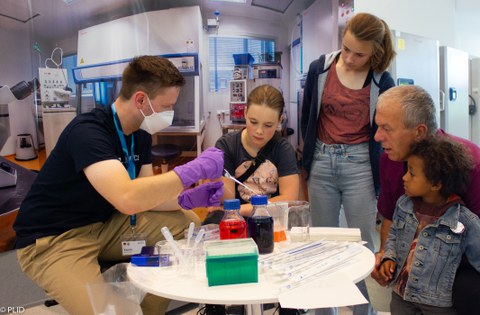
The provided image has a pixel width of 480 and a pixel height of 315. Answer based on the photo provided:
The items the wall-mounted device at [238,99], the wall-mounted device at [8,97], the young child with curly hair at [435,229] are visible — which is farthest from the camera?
the wall-mounted device at [238,99]

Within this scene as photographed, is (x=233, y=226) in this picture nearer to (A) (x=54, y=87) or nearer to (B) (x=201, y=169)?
(B) (x=201, y=169)

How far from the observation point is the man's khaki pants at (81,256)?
120 centimetres

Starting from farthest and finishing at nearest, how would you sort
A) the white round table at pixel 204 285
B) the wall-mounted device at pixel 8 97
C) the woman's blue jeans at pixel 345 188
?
the wall-mounted device at pixel 8 97, the woman's blue jeans at pixel 345 188, the white round table at pixel 204 285

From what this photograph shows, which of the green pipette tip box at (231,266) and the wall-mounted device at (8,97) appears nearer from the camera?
the green pipette tip box at (231,266)

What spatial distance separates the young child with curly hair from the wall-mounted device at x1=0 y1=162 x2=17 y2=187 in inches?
77.7

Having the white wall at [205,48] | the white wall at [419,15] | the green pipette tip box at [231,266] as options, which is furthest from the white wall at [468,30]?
the green pipette tip box at [231,266]

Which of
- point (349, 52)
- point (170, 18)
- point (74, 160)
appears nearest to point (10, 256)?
point (74, 160)

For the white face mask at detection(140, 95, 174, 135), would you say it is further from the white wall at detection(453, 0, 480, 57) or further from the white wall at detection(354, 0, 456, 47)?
the white wall at detection(453, 0, 480, 57)

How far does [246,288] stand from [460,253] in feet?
2.47

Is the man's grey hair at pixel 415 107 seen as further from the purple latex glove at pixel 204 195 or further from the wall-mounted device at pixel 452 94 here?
the wall-mounted device at pixel 452 94

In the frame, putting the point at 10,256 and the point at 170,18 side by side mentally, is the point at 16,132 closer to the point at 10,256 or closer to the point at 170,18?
the point at 10,256

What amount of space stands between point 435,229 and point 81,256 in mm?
1176

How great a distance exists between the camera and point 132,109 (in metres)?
1.42

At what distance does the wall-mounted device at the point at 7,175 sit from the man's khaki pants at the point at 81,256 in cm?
97
